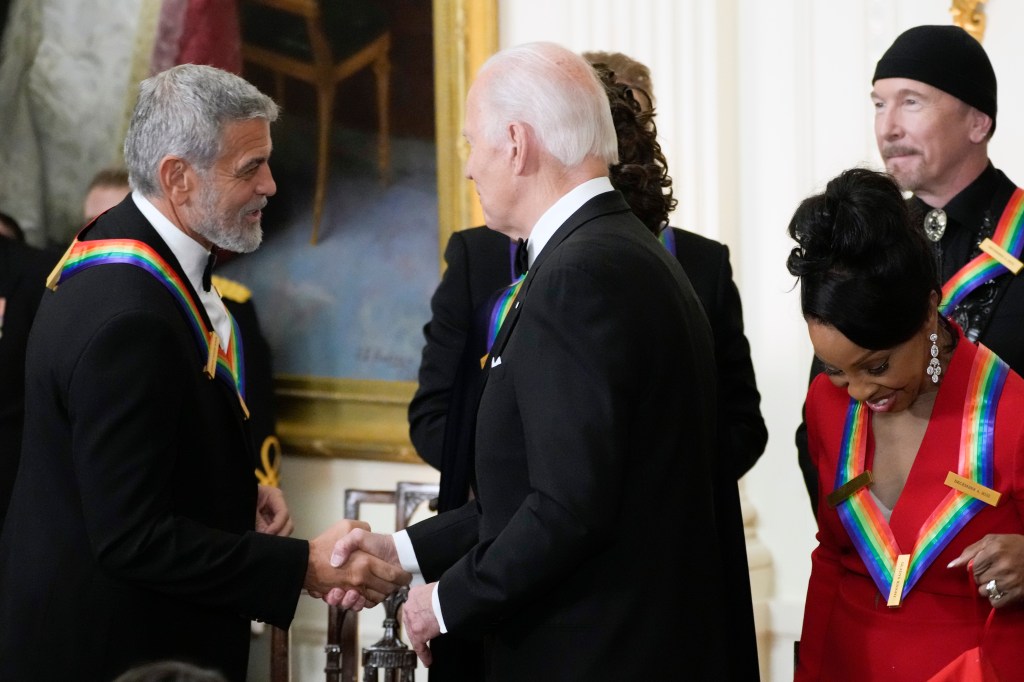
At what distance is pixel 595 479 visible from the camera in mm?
2049

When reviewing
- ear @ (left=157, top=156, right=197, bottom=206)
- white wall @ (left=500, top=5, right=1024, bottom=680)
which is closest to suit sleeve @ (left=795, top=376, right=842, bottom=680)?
ear @ (left=157, top=156, right=197, bottom=206)

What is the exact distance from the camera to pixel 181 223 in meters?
2.80

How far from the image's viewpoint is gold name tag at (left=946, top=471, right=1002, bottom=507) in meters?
2.41

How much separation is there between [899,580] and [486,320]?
1.08m

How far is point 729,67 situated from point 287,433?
2.13m

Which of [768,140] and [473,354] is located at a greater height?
[768,140]

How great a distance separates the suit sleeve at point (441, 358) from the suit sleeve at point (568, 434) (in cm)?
108

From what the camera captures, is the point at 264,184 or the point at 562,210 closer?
the point at 562,210

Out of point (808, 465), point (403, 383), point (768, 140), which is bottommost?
point (808, 465)

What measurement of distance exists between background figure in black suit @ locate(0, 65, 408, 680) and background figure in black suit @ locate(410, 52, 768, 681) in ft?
1.03

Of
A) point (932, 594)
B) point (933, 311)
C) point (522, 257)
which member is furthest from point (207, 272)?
point (932, 594)

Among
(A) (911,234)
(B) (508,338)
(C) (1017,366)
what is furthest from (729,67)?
(B) (508,338)

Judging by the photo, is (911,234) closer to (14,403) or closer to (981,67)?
(981,67)

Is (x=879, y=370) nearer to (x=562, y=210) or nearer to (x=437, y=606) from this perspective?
(x=562, y=210)
